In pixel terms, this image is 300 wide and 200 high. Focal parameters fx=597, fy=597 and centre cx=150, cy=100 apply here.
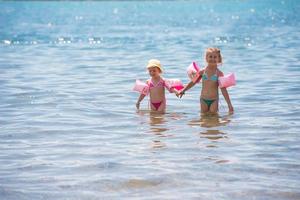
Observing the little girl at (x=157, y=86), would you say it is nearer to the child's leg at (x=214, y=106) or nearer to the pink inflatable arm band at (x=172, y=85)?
the pink inflatable arm band at (x=172, y=85)

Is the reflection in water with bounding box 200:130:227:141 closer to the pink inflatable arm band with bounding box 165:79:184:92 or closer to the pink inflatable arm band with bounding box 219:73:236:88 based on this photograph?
the pink inflatable arm band with bounding box 219:73:236:88

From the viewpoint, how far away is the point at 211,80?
32.7 feet

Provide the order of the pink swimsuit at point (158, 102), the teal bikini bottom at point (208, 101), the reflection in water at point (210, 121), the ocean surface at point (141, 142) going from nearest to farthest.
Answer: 1. the ocean surface at point (141, 142)
2. the reflection in water at point (210, 121)
3. the teal bikini bottom at point (208, 101)
4. the pink swimsuit at point (158, 102)

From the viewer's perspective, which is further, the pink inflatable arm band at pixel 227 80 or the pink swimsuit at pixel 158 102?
the pink swimsuit at pixel 158 102

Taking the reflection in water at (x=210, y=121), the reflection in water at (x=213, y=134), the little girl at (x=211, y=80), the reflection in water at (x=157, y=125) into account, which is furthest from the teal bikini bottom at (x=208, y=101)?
the reflection in water at (x=213, y=134)

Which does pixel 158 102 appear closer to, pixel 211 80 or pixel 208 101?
pixel 208 101

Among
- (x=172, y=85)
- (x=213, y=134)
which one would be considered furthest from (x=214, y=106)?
(x=213, y=134)

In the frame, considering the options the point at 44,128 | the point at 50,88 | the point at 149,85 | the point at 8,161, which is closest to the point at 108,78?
the point at 50,88

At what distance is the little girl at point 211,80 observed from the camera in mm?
9797

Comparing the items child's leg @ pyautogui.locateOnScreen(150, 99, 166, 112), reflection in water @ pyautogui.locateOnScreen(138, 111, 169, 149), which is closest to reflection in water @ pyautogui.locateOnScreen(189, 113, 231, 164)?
reflection in water @ pyautogui.locateOnScreen(138, 111, 169, 149)

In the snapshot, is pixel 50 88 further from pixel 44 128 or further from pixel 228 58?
pixel 228 58

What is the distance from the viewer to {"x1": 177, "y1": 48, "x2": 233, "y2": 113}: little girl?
980 centimetres

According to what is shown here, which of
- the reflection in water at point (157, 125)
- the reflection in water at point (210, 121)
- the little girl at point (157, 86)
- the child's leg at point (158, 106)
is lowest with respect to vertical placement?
the reflection in water at point (210, 121)

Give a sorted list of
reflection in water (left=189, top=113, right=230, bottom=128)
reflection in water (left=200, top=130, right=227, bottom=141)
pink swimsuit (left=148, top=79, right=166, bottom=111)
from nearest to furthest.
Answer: reflection in water (left=200, top=130, right=227, bottom=141) → reflection in water (left=189, top=113, right=230, bottom=128) → pink swimsuit (left=148, top=79, right=166, bottom=111)
